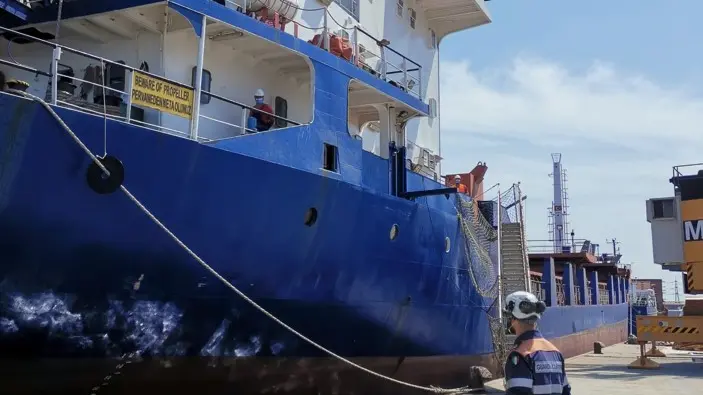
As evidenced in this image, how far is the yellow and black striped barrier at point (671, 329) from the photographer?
15.2m

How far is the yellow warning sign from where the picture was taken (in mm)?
7242

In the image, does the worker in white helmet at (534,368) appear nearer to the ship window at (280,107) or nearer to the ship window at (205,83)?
the ship window at (205,83)

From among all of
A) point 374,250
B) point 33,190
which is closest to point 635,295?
point 374,250

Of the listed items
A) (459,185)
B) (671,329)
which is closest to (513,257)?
(459,185)

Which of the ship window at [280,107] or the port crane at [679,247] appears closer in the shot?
the ship window at [280,107]

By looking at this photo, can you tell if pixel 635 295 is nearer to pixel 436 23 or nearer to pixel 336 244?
pixel 436 23

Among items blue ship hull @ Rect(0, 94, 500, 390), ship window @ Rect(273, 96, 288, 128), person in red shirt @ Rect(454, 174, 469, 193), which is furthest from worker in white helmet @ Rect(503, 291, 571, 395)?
person in red shirt @ Rect(454, 174, 469, 193)

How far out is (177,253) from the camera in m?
7.45

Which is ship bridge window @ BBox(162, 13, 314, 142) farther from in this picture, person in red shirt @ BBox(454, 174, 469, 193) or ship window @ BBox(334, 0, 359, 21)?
person in red shirt @ BBox(454, 174, 469, 193)

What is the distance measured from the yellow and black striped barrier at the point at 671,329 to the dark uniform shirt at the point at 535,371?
42.5 feet

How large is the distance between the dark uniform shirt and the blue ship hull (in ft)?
14.8

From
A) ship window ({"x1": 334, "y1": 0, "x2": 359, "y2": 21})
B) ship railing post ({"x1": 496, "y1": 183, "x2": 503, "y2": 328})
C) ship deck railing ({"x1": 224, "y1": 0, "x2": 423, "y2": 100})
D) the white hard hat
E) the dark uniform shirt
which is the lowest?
the dark uniform shirt

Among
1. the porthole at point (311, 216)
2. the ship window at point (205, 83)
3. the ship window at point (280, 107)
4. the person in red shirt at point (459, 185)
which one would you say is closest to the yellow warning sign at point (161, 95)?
the ship window at point (205, 83)

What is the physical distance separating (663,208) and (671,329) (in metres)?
2.75
